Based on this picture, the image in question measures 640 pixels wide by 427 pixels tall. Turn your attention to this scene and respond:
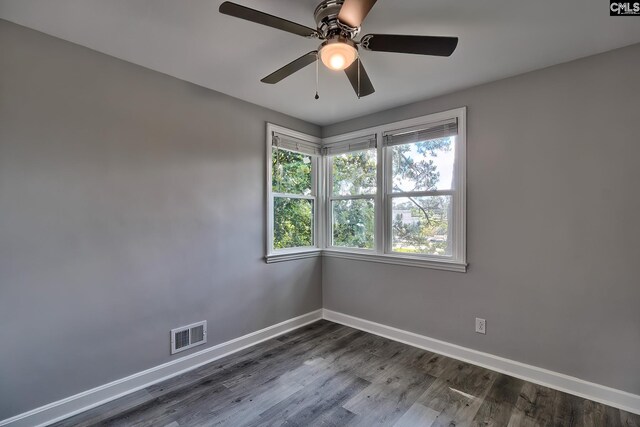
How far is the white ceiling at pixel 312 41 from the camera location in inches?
64.8

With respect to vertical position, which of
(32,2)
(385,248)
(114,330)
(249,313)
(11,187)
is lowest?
(249,313)

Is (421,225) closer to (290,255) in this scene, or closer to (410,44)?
(290,255)

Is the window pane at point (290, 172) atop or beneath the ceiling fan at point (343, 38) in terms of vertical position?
beneath

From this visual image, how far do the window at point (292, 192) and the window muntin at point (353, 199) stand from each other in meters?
0.24

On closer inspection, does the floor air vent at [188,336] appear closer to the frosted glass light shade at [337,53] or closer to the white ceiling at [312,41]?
the white ceiling at [312,41]

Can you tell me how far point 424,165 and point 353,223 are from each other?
42.2 inches

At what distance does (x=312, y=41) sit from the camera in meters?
1.98

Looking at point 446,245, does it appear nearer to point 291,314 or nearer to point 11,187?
point 291,314

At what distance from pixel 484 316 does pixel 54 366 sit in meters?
3.22

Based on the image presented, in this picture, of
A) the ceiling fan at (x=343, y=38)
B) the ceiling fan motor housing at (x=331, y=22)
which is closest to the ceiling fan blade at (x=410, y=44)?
the ceiling fan at (x=343, y=38)

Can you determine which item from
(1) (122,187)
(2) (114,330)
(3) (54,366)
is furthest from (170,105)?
(3) (54,366)

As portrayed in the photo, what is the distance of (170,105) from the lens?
2.45 m

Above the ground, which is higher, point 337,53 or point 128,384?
point 337,53

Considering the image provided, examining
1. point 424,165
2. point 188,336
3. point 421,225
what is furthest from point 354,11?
point 188,336
